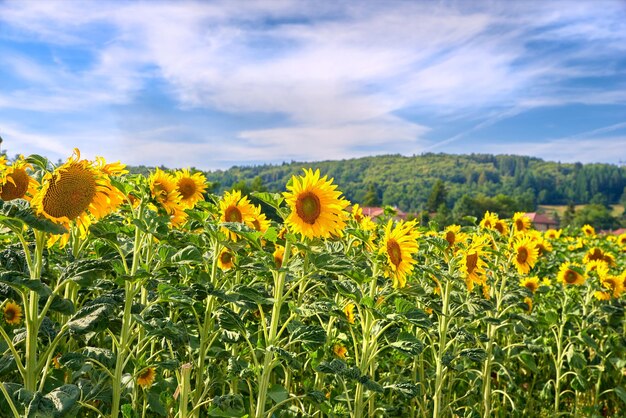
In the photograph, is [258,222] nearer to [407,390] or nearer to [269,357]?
[269,357]

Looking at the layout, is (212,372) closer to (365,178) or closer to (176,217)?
(176,217)

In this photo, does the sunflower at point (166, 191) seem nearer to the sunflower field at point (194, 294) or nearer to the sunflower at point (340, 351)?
the sunflower field at point (194, 294)

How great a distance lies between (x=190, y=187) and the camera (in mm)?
3977

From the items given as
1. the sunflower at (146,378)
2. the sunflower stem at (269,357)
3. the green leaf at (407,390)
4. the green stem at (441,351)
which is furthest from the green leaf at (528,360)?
the sunflower at (146,378)

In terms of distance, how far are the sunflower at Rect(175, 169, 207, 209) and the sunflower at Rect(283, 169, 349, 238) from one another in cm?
110

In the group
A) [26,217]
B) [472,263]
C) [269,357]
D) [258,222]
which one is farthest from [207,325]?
[472,263]

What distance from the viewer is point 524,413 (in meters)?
5.94

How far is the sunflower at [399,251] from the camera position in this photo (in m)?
3.50

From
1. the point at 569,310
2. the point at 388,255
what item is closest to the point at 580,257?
the point at 569,310

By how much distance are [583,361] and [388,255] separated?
11.0ft

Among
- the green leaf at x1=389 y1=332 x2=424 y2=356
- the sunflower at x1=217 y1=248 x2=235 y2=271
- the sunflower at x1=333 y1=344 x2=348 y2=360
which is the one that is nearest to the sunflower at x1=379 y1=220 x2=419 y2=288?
the green leaf at x1=389 y1=332 x2=424 y2=356

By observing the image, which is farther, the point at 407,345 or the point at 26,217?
the point at 407,345

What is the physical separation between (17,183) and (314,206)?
1.50m

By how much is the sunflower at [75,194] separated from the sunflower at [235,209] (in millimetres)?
925
